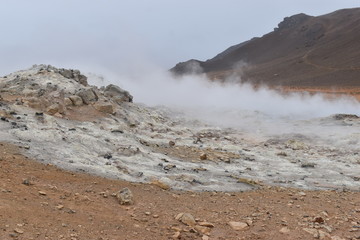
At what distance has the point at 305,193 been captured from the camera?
Result: 26.0 feet

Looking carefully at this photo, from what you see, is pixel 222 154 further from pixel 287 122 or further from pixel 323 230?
pixel 287 122

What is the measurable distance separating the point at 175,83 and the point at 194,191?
37.1 meters

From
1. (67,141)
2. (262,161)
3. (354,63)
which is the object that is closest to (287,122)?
(262,161)

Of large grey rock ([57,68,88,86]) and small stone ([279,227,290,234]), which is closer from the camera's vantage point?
small stone ([279,227,290,234])

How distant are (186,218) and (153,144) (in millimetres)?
6464

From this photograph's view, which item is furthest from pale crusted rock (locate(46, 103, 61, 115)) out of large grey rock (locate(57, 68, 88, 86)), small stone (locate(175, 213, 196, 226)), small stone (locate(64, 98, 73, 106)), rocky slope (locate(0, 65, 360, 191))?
small stone (locate(175, 213, 196, 226))

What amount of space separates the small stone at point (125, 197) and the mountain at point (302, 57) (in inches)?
1797

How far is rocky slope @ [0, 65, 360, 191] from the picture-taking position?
27.5 feet

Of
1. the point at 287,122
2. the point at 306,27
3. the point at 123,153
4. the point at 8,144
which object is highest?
the point at 306,27

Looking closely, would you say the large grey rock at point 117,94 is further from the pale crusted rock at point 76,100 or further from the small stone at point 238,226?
the small stone at point 238,226

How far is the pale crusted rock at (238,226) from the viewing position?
5.60 m

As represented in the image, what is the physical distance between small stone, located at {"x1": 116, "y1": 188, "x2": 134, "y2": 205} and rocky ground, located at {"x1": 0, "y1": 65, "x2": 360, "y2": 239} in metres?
0.07

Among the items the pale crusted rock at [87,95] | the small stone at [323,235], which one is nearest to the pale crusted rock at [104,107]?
the pale crusted rock at [87,95]

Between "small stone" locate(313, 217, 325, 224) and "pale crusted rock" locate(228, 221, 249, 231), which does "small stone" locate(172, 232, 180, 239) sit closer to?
"pale crusted rock" locate(228, 221, 249, 231)
